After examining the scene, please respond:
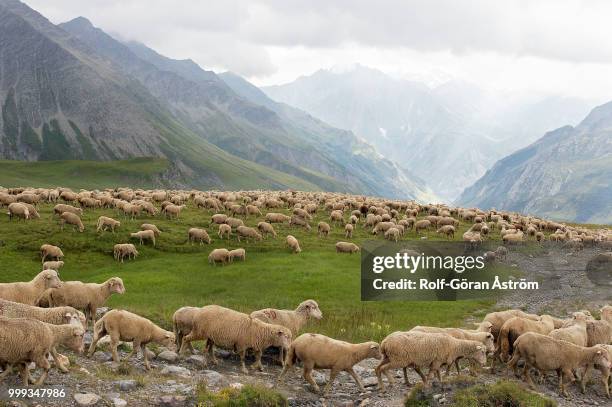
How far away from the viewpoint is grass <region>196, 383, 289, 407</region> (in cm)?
1500

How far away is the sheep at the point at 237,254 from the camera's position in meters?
39.6

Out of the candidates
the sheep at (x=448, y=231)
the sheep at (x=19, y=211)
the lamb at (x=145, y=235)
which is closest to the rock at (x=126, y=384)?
the lamb at (x=145, y=235)

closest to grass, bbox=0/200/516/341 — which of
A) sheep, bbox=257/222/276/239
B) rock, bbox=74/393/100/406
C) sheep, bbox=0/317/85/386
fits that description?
sheep, bbox=257/222/276/239

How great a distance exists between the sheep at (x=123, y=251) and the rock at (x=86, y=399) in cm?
2602

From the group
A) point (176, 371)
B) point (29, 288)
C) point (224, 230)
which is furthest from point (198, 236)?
point (176, 371)

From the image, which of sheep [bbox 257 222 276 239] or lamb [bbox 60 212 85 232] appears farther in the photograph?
sheep [bbox 257 222 276 239]

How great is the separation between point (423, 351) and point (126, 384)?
954 cm

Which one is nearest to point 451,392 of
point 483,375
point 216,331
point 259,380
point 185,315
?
point 483,375

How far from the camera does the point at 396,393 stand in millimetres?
17672

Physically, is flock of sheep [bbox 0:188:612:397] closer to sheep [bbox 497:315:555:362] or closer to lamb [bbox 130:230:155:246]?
sheep [bbox 497:315:555:362]

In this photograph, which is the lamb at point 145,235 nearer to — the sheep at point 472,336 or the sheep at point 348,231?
the sheep at point 348,231

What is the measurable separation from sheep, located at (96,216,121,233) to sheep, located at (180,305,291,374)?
88.3 feet

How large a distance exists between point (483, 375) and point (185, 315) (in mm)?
11156

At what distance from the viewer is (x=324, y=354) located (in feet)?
57.4
